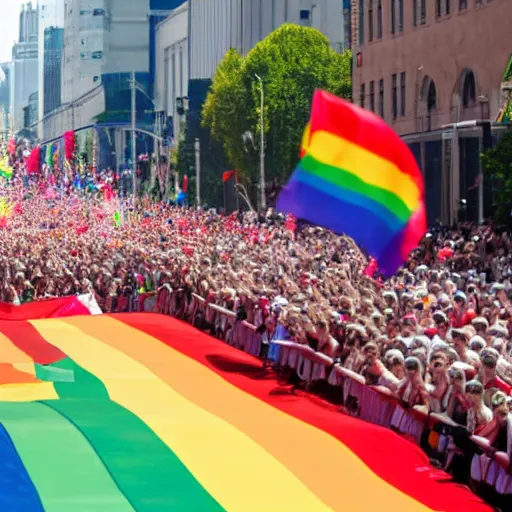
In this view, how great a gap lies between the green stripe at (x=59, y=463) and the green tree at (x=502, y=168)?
953 inches

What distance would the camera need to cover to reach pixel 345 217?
22469mm

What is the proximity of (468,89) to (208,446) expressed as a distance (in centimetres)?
4114

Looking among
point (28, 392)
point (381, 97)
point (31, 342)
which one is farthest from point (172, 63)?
point (28, 392)

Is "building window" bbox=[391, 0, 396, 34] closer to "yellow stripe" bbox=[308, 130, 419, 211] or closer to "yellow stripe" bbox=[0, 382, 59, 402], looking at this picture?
"yellow stripe" bbox=[0, 382, 59, 402]

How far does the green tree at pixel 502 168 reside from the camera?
44.1 metres

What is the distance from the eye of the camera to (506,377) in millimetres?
17328

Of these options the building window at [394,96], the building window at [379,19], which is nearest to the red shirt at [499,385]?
the building window at [394,96]

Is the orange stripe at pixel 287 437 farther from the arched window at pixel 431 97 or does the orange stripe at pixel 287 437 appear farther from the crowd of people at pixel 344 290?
the arched window at pixel 431 97

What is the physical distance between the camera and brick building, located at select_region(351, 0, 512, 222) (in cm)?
5456

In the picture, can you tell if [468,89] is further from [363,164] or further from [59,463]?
[59,463]

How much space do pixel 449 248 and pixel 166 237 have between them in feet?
53.0

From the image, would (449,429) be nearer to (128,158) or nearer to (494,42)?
(494,42)

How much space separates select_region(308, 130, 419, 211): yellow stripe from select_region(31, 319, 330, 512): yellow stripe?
345cm

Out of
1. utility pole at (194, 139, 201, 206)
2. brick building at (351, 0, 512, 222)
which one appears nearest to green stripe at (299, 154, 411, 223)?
brick building at (351, 0, 512, 222)
